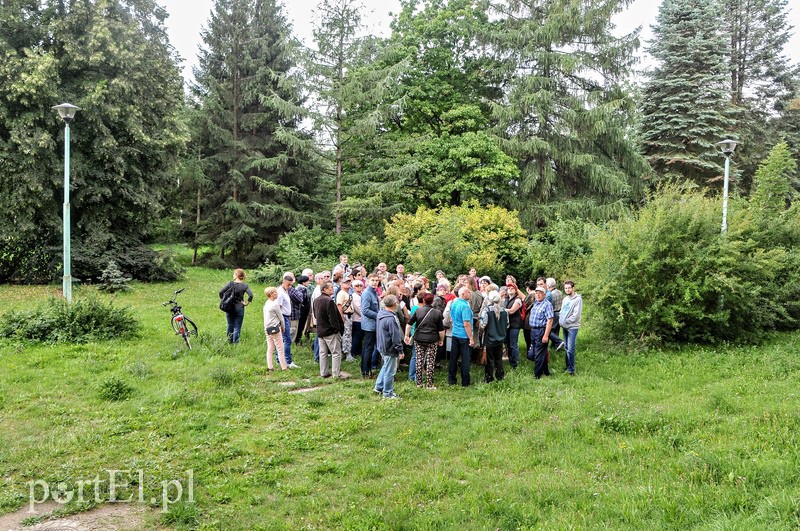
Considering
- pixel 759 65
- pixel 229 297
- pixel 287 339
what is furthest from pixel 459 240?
pixel 759 65

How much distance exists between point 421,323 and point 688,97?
2502 cm

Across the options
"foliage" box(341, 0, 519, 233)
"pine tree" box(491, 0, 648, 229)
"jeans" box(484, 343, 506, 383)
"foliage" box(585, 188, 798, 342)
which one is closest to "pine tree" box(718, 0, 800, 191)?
"pine tree" box(491, 0, 648, 229)

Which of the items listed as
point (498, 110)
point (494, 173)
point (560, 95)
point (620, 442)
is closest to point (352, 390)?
point (620, 442)

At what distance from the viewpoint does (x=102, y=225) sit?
20766mm

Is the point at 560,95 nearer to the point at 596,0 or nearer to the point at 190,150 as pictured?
the point at 596,0

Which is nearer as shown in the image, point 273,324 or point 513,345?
point 273,324

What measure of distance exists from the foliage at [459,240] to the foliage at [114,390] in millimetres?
10010

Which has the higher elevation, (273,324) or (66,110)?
(66,110)

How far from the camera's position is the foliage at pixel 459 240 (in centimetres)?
1658

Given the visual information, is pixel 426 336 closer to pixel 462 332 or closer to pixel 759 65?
pixel 462 332

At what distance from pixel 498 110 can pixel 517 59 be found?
3.23 meters

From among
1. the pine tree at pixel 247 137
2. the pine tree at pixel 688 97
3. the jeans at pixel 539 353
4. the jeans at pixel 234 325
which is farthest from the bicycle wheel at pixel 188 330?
the pine tree at pixel 688 97

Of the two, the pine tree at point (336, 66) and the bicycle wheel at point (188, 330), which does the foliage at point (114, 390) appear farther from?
the pine tree at point (336, 66)

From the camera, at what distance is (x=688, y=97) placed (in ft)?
86.8
